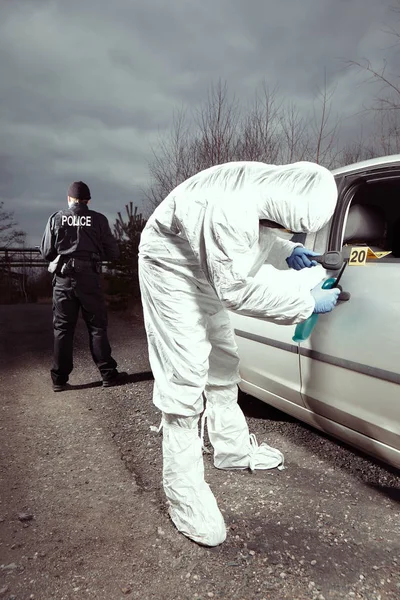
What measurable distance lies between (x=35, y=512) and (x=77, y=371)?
114 inches

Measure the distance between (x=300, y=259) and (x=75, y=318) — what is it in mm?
2709

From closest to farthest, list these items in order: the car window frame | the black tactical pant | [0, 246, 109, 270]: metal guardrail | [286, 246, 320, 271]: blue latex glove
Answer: [286, 246, 320, 271]: blue latex glove < the car window frame < the black tactical pant < [0, 246, 109, 270]: metal guardrail

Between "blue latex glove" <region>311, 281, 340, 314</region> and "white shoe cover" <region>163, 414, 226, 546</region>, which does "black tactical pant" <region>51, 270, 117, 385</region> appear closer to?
"white shoe cover" <region>163, 414, 226, 546</region>

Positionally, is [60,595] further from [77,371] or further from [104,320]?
[77,371]

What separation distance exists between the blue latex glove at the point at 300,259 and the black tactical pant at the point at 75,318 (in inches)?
101

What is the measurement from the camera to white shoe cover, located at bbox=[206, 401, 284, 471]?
A: 2581mm

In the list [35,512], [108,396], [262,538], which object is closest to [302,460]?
[262,538]

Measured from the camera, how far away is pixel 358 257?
7.00ft

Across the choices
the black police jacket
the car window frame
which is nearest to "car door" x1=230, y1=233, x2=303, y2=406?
the car window frame

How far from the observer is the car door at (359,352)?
201 centimetres

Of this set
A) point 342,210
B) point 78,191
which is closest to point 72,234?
point 78,191

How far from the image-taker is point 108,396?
418cm

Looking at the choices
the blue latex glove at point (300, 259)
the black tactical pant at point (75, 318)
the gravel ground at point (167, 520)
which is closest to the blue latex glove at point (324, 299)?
the blue latex glove at point (300, 259)

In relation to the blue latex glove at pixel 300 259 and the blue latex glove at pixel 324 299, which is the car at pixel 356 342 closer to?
the blue latex glove at pixel 300 259
